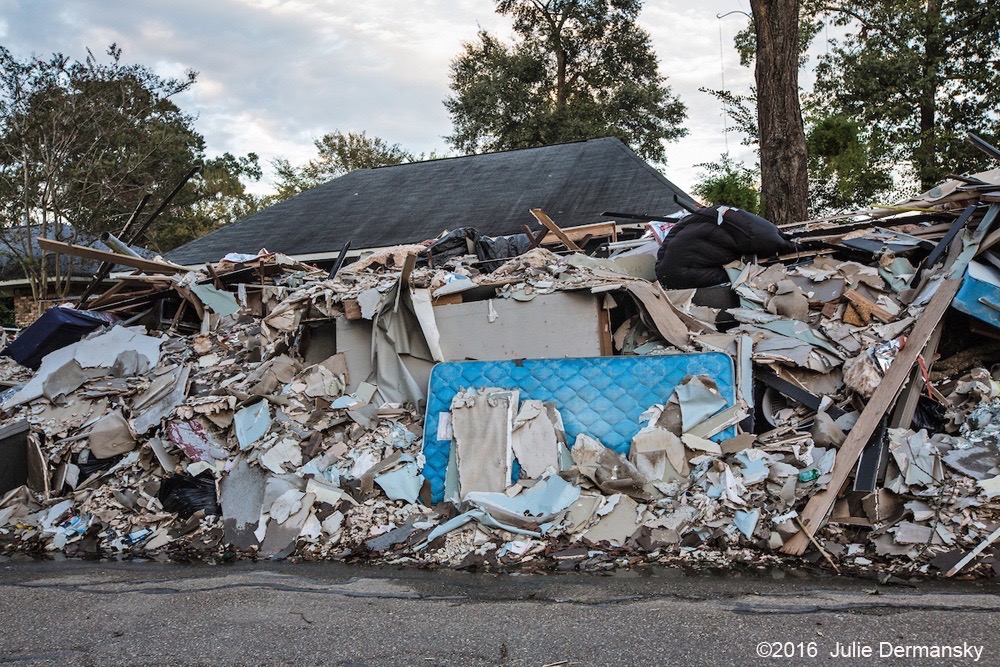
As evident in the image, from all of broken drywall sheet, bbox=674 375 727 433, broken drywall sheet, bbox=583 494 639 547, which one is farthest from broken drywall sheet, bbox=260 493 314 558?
broken drywall sheet, bbox=674 375 727 433

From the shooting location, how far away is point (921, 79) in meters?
19.1

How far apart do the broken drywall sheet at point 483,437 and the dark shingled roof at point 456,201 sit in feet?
28.5

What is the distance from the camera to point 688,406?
185 inches

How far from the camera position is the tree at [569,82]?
27047mm

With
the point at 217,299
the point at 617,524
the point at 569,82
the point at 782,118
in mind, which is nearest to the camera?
the point at 617,524

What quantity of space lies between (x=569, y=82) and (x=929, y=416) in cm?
2560

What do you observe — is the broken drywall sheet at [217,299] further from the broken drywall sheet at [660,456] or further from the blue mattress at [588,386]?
the broken drywall sheet at [660,456]

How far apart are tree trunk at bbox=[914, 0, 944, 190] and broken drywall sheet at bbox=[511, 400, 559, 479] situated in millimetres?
17642

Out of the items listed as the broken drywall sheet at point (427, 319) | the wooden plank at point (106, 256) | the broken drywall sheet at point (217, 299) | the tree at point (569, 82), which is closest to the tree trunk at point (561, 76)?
the tree at point (569, 82)

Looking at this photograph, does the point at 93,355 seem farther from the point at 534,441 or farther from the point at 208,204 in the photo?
the point at 208,204

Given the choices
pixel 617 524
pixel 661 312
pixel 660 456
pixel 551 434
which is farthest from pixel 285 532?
pixel 661 312

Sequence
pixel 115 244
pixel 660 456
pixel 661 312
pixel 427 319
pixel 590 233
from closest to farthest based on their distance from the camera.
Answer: pixel 660 456 → pixel 661 312 → pixel 427 319 → pixel 115 244 → pixel 590 233

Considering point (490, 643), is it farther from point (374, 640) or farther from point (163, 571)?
point (163, 571)
